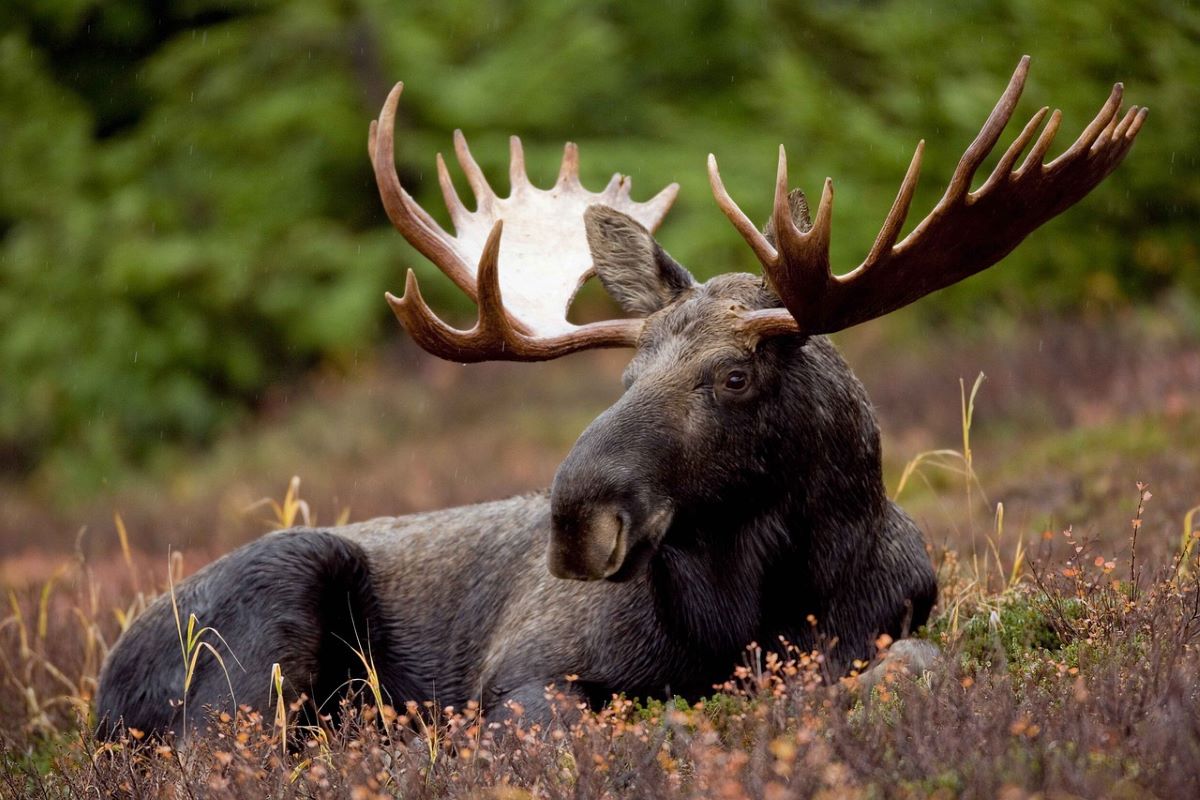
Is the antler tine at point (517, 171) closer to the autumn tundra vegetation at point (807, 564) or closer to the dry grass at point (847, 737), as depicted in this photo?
the autumn tundra vegetation at point (807, 564)

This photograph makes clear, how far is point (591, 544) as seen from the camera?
12.8 feet

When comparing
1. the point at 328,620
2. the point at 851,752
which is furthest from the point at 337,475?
the point at 851,752

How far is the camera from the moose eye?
4.23m

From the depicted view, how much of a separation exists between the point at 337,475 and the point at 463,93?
17.9 feet

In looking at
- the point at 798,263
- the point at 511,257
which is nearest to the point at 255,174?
the point at 511,257

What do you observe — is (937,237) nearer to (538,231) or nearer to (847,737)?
(847,737)

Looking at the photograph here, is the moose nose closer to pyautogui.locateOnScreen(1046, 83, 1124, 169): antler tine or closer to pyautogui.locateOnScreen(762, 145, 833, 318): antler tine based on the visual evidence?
pyautogui.locateOnScreen(762, 145, 833, 318): antler tine

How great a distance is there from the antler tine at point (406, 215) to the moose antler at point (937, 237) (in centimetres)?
133

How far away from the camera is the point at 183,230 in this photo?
17781 millimetres

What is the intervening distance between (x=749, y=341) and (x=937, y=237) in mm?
615

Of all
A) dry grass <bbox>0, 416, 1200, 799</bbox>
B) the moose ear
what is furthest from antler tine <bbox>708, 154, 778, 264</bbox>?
dry grass <bbox>0, 416, 1200, 799</bbox>

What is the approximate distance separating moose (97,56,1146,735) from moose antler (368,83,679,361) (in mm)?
15

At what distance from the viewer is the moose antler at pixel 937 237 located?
403 centimetres

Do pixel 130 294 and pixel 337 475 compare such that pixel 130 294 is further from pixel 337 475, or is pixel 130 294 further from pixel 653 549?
pixel 653 549
